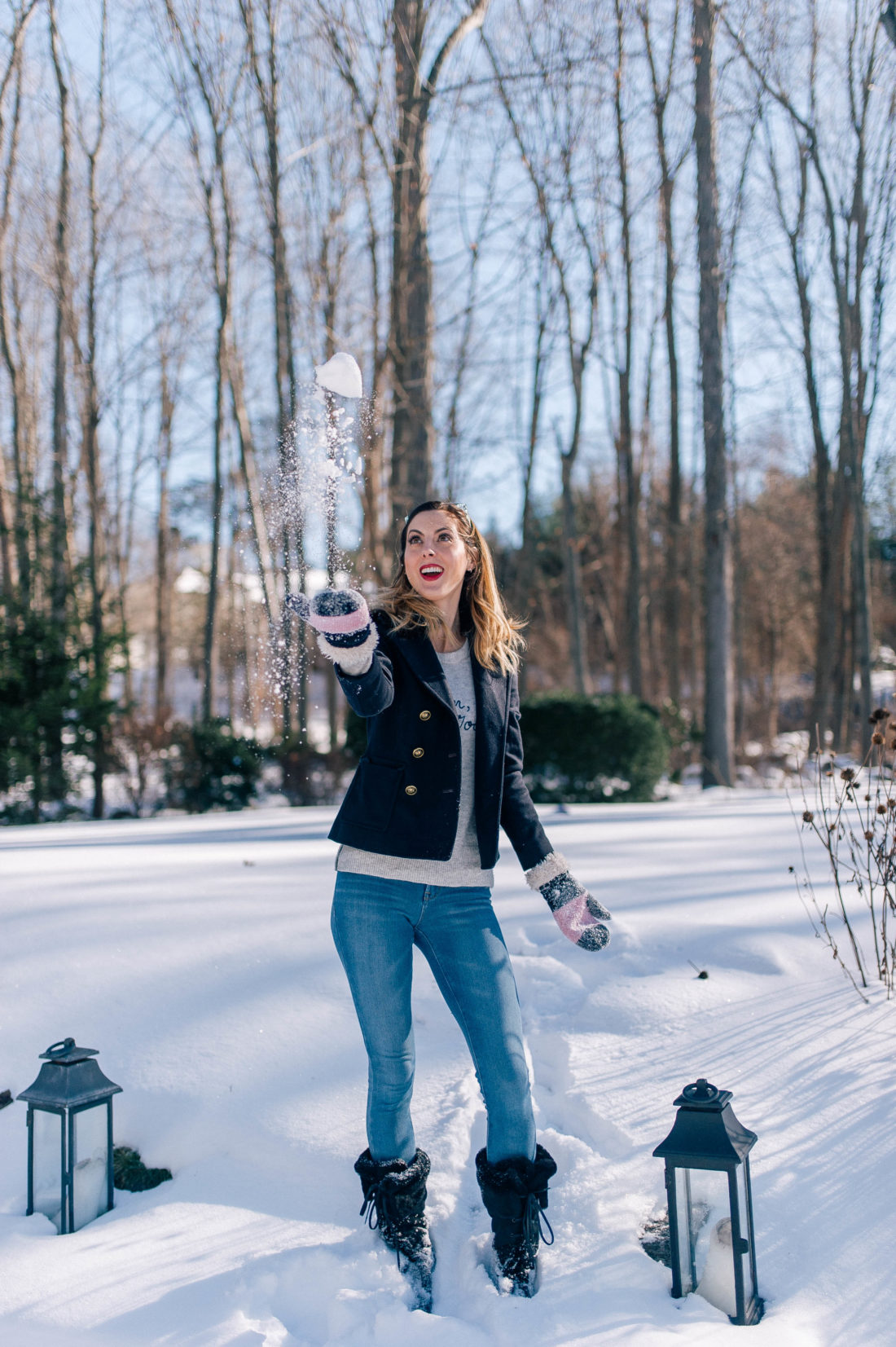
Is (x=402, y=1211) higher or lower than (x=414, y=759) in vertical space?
lower

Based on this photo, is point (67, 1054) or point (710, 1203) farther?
point (67, 1054)

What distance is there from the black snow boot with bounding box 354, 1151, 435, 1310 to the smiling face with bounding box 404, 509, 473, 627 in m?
1.17

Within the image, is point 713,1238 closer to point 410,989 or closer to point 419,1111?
point 410,989

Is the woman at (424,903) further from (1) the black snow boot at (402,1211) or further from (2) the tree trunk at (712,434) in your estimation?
(2) the tree trunk at (712,434)

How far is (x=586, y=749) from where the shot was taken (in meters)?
9.69

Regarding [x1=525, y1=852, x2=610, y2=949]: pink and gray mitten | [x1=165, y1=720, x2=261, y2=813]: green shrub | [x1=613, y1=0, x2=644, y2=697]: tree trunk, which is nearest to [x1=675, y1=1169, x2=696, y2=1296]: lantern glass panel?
[x1=525, y1=852, x2=610, y2=949]: pink and gray mitten

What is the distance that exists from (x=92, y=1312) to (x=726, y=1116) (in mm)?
1270

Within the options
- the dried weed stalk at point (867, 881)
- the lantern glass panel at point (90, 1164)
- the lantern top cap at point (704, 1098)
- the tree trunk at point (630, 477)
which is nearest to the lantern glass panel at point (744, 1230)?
the lantern top cap at point (704, 1098)

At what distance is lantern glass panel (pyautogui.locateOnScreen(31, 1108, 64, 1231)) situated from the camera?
6.88ft

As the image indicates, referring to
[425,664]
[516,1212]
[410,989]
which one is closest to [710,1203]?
[516,1212]

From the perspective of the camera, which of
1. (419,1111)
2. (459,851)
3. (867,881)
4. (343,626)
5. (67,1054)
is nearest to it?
Result: (343,626)

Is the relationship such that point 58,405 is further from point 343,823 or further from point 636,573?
point 343,823

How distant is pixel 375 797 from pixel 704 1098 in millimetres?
880

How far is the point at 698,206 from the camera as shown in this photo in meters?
9.45
